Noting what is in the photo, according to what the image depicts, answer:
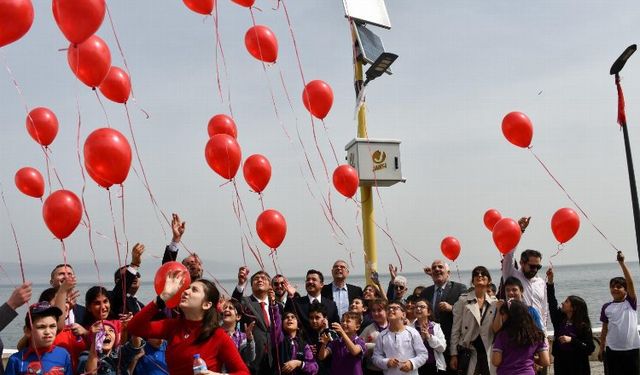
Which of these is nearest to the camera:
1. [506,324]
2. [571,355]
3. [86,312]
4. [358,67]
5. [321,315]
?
[86,312]

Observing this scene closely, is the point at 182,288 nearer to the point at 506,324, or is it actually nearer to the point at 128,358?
the point at 128,358

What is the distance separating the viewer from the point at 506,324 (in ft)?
17.4

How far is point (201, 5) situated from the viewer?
6074 millimetres

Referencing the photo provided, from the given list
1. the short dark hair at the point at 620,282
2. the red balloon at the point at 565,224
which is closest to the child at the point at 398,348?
the red balloon at the point at 565,224

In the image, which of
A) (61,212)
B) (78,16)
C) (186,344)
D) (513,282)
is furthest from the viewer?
(513,282)

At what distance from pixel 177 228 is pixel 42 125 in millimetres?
2319

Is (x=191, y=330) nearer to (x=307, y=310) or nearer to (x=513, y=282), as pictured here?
(x=307, y=310)

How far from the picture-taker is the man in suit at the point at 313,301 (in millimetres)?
6368

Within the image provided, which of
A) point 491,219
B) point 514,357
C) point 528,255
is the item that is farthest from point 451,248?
point 514,357

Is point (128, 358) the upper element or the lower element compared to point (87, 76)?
lower

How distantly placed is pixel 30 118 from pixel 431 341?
4735 mm

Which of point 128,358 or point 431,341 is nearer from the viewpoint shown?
point 128,358

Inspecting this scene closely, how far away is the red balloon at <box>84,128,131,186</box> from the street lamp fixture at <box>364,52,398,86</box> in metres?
4.47

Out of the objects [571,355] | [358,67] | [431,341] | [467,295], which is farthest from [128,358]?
[358,67]
